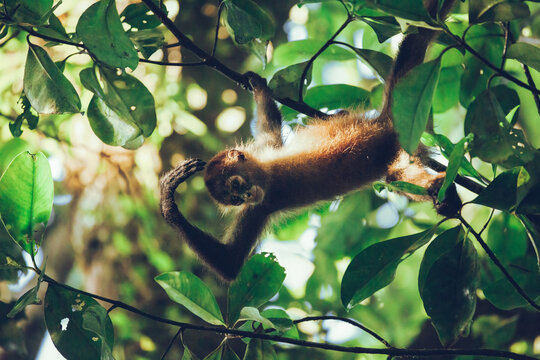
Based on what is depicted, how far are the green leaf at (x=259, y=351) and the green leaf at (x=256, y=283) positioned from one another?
0.18 m

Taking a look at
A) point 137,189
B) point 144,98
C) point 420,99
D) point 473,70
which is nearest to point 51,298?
point 144,98

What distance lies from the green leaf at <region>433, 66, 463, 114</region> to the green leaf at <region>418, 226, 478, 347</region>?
3.80ft

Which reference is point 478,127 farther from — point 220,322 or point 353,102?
point 353,102

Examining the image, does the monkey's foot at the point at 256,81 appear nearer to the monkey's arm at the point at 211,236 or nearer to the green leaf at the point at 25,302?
the monkey's arm at the point at 211,236

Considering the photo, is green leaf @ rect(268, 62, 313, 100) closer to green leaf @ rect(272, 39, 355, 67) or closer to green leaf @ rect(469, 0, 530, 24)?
green leaf @ rect(272, 39, 355, 67)

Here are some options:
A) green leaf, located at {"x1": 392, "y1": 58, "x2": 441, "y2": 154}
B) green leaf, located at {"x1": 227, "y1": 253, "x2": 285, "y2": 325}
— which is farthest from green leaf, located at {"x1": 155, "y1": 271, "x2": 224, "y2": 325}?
green leaf, located at {"x1": 392, "y1": 58, "x2": 441, "y2": 154}

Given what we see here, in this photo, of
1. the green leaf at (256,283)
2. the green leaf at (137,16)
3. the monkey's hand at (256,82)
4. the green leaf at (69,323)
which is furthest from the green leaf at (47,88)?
the monkey's hand at (256,82)

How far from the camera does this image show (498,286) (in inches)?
72.1

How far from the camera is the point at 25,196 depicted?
1.73 metres

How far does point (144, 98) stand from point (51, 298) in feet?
2.50

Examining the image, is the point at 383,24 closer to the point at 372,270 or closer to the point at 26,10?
the point at 372,270

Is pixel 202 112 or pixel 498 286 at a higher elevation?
pixel 202 112

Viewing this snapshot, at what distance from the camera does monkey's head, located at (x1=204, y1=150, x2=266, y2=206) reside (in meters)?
3.12

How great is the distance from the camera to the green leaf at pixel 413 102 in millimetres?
1419
